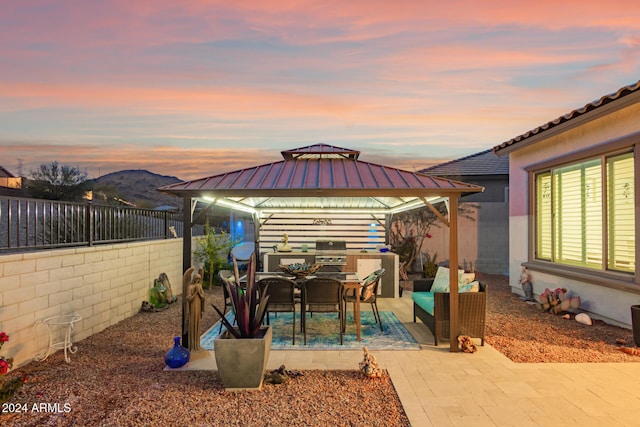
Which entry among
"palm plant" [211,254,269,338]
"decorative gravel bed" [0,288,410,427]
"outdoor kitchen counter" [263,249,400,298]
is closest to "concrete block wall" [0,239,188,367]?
"decorative gravel bed" [0,288,410,427]

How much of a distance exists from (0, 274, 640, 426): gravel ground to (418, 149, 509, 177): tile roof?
9.49 m

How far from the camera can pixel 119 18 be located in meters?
7.20

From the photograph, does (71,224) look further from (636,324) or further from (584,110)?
(584,110)

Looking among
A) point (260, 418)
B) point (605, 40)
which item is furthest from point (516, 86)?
point (260, 418)

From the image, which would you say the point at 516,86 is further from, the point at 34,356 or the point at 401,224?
the point at 34,356

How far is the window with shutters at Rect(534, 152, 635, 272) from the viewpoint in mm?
6379

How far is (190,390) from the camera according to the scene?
13.4 feet

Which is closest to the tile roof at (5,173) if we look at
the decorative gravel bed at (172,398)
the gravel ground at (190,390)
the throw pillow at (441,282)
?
the gravel ground at (190,390)

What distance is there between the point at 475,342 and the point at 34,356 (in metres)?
5.50

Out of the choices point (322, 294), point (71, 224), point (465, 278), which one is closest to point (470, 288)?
point (465, 278)

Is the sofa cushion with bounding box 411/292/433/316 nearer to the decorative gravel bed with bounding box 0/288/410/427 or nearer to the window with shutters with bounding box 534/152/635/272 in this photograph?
the decorative gravel bed with bounding box 0/288/410/427

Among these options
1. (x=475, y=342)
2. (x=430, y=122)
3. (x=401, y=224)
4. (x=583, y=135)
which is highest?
(x=430, y=122)

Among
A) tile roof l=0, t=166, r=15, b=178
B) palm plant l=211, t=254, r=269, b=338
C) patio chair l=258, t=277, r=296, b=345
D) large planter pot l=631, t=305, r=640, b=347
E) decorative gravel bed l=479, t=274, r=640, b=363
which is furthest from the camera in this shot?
tile roof l=0, t=166, r=15, b=178

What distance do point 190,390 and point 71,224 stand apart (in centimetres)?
321
